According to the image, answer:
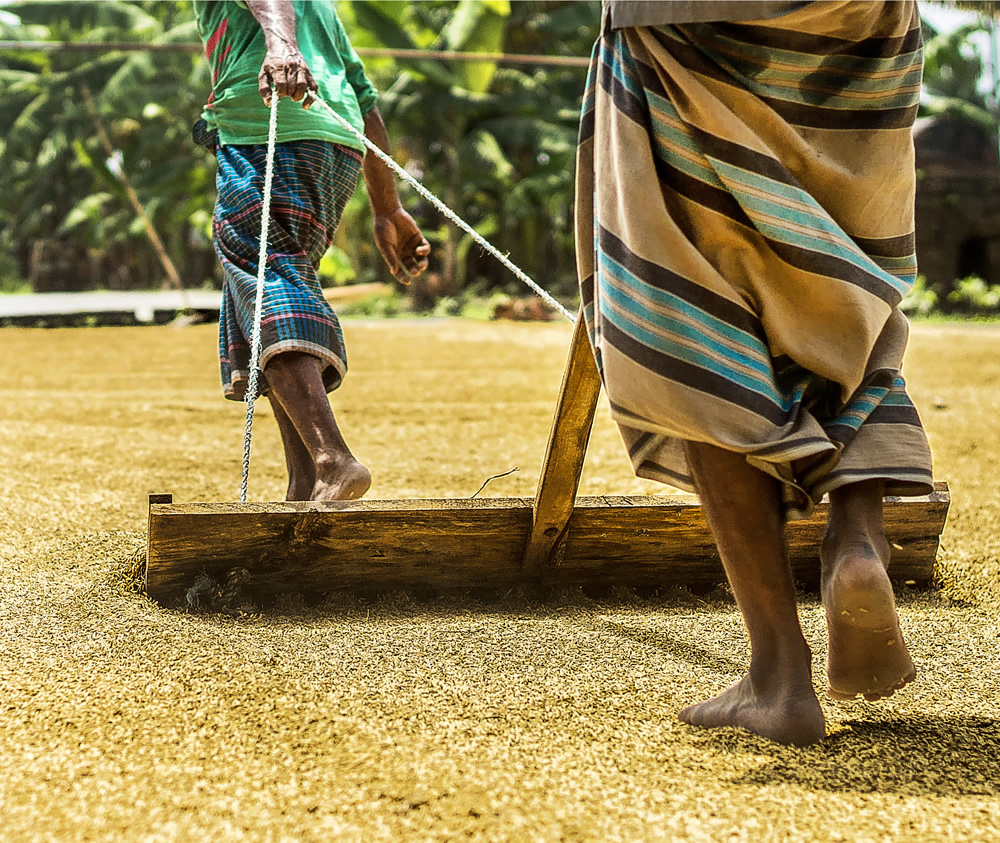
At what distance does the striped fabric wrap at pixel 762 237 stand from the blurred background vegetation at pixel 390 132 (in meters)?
9.02

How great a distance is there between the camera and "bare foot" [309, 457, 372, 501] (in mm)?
1955

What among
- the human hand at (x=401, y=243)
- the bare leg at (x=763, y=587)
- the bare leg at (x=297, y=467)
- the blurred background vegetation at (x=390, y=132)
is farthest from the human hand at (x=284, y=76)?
the blurred background vegetation at (x=390, y=132)

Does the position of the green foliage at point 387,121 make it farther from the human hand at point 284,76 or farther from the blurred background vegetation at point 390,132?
the human hand at point 284,76

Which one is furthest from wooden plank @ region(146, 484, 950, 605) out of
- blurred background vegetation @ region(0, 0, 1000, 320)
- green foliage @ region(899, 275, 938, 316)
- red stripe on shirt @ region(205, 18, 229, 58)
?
green foliage @ region(899, 275, 938, 316)

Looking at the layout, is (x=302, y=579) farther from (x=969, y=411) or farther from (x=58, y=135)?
(x=58, y=135)

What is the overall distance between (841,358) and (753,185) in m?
0.25

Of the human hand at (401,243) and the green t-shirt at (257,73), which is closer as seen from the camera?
the green t-shirt at (257,73)

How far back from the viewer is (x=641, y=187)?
1254 mm

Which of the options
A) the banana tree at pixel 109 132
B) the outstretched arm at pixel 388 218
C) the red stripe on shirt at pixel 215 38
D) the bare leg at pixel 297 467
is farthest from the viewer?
the banana tree at pixel 109 132

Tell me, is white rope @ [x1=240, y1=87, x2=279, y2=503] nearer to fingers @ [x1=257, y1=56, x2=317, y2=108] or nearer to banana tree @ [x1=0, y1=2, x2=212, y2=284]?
fingers @ [x1=257, y1=56, x2=317, y2=108]

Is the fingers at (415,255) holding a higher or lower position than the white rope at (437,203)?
lower

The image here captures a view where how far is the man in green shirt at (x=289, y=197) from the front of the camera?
2.03m

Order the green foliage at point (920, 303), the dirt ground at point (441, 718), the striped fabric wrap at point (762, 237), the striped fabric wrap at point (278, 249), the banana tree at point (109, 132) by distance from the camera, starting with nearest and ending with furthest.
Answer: the dirt ground at point (441, 718)
the striped fabric wrap at point (762, 237)
the striped fabric wrap at point (278, 249)
the green foliage at point (920, 303)
the banana tree at point (109, 132)

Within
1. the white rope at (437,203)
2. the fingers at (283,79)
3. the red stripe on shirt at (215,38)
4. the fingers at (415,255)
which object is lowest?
the fingers at (415,255)
